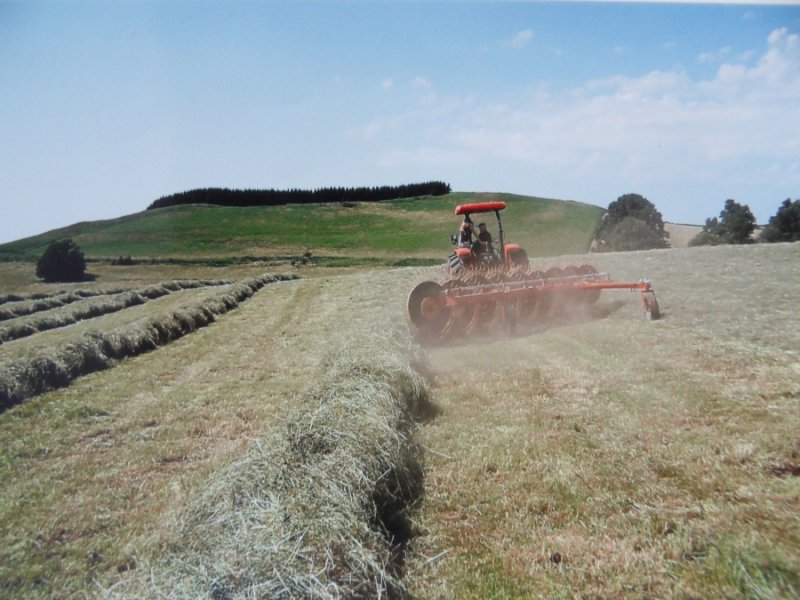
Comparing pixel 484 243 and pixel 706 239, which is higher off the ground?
pixel 484 243

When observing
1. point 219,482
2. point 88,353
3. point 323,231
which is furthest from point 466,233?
point 323,231

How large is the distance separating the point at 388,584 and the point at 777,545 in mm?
2215

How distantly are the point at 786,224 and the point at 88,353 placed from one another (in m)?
39.1

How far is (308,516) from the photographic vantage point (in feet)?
11.1

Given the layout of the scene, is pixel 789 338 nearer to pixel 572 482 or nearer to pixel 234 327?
pixel 572 482

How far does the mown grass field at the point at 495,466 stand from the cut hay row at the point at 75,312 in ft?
25.9

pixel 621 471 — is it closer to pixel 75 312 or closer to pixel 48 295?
pixel 75 312

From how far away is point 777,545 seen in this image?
10.2 feet

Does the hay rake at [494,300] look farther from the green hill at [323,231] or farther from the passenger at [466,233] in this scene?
the green hill at [323,231]

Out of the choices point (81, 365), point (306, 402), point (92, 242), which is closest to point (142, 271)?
point (92, 242)

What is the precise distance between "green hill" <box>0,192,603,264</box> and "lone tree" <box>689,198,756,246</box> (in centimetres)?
796

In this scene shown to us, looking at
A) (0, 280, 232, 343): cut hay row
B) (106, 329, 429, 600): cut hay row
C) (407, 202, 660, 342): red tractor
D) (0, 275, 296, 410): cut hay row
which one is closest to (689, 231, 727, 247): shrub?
(407, 202, 660, 342): red tractor

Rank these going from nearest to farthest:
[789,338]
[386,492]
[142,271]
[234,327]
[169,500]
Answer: [386,492]
[169,500]
[789,338]
[234,327]
[142,271]

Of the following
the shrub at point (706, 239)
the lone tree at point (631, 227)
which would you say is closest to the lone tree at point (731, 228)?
the shrub at point (706, 239)
